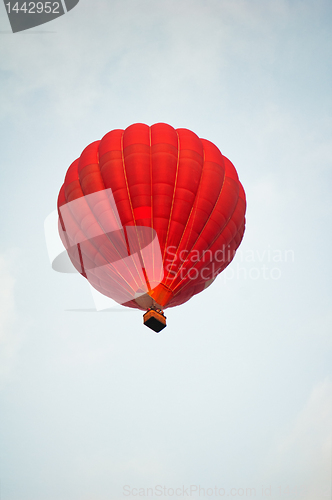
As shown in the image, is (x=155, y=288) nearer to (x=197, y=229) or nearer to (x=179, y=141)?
(x=197, y=229)


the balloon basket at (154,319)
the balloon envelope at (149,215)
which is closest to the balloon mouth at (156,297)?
the balloon envelope at (149,215)

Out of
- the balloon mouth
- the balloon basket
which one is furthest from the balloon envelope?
the balloon basket

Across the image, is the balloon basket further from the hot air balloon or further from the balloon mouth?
the balloon mouth

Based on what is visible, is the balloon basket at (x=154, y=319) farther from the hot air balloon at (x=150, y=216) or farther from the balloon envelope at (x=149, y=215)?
the balloon envelope at (x=149, y=215)

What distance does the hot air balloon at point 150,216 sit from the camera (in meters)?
12.3

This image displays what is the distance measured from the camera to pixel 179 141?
Answer: 1408cm

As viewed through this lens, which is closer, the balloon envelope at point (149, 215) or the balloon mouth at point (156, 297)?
the balloon mouth at point (156, 297)

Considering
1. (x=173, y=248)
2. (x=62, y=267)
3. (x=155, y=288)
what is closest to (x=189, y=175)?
(x=173, y=248)

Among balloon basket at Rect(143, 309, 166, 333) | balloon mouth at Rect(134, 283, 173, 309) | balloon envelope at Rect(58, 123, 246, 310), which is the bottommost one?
balloon basket at Rect(143, 309, 166, 333)

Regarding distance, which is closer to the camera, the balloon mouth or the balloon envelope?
the balloon mouth

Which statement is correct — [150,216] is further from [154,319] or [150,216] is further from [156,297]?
[154,319]

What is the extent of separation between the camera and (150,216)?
12500 millimetres

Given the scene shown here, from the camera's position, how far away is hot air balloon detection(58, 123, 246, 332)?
1234 centimetres

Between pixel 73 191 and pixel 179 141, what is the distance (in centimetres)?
358
